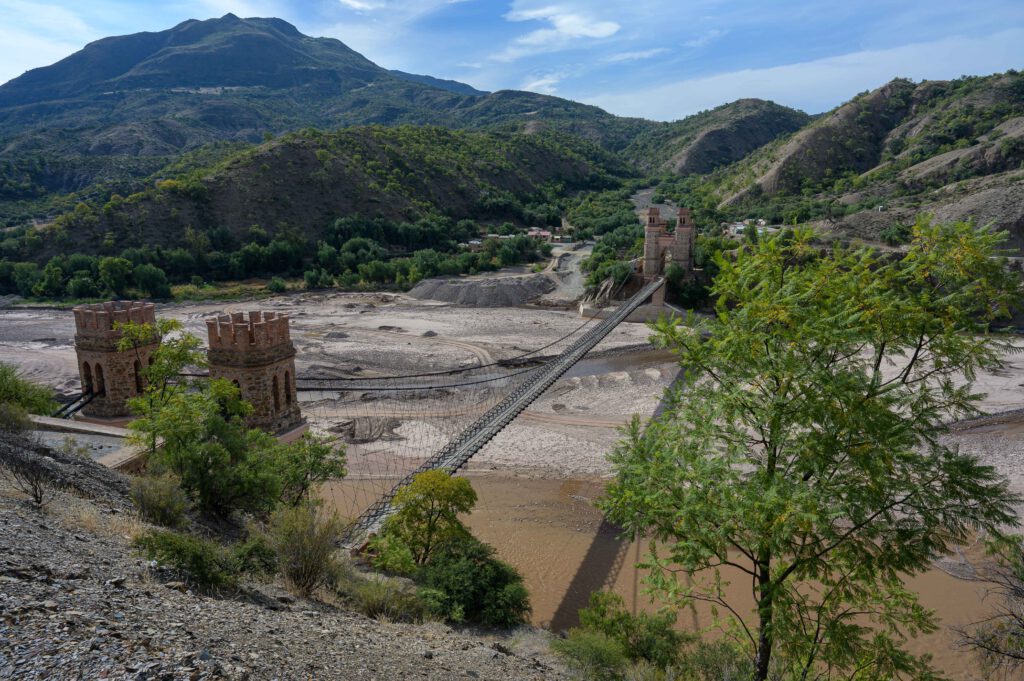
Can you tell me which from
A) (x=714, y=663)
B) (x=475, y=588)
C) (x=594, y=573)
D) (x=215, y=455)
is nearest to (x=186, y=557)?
(x=215, y=455)

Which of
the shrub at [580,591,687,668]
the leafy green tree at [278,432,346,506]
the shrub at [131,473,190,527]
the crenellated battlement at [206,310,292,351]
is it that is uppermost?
the crenellated battlement at [206,310,292,351]

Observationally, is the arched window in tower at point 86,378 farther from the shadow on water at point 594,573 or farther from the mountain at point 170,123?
the mountain at point 170,123

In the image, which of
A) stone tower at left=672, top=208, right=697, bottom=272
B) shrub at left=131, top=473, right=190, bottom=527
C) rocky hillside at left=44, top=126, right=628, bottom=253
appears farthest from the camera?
rocky hillside at left=44, top=126, right=628, bottom=253

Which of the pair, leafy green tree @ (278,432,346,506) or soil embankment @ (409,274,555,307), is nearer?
leafy green tree @ (278,432,346,506)

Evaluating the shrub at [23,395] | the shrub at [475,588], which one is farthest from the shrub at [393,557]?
the shrub at [23,395]

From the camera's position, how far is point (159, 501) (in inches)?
361

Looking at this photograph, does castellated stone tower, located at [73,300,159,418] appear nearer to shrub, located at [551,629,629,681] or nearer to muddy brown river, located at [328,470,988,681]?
muddy brown river, located at [328,470,988,681]

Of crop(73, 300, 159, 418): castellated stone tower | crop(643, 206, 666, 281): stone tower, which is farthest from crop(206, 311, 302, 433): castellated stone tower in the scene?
crop(643, 206, 666, 281): stone tower

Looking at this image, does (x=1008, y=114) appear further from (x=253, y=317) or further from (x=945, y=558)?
(x=253, y=317)

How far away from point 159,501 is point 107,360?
31.2ft

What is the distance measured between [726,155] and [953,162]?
56.9 metres

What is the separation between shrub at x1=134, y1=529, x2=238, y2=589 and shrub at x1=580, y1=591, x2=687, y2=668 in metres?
5.82

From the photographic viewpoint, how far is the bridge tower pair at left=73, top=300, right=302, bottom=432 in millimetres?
15867

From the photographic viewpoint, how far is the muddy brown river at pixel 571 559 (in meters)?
12.6
